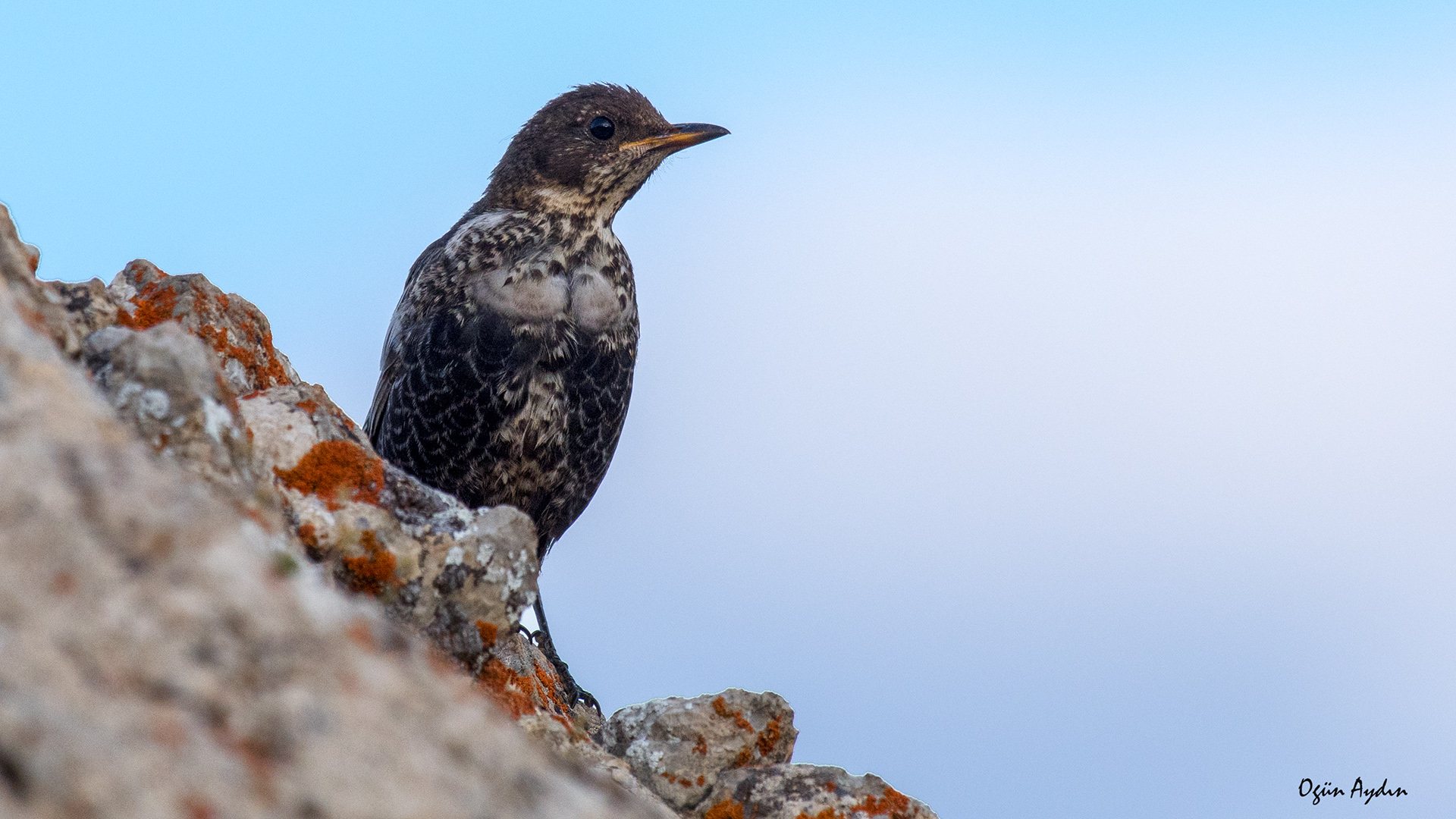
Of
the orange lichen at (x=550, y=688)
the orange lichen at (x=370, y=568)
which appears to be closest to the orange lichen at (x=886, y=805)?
the orange lichen at (x=550, y=688)

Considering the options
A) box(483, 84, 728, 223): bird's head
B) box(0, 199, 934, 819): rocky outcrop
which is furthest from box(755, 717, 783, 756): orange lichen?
box(483, 84, 728, 223): bird's head

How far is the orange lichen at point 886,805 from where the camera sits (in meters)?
4.30

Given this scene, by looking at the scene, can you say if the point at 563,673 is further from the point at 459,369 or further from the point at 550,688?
the point at 459,369

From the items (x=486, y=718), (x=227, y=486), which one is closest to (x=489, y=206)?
(x=227, y=486)

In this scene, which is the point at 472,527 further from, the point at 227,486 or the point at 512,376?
the point at 512,376

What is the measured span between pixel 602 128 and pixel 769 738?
384 centimetres

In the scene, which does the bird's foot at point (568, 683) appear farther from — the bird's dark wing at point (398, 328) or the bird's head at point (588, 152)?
the bird's head at point (588, 152)

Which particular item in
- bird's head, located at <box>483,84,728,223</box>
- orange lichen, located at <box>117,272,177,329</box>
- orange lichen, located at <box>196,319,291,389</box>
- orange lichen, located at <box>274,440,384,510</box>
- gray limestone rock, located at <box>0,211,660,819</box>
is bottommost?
gray limestone rock, located at <box>0,211,660,819</box>

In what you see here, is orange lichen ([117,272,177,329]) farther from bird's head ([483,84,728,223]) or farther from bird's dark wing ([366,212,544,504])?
bird's head ([483,84,728,223])

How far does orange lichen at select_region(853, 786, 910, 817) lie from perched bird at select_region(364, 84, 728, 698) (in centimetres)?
239

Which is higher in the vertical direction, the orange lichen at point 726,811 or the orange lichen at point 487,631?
the orange lichen at point 487,631

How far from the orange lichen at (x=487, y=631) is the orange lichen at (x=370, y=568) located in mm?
318

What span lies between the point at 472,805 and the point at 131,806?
1.46ft

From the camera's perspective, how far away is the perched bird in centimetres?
643
